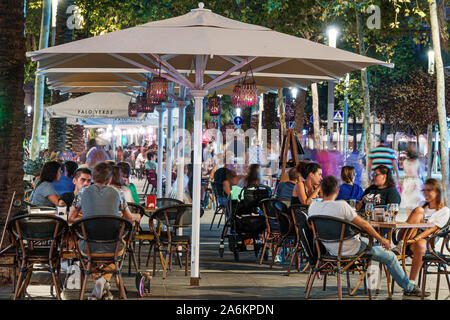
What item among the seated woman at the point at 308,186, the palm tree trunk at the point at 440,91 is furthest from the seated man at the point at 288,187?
the palm tree trunk at the point at 440,91

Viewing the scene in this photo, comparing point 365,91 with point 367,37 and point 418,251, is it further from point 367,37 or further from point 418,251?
point 418,251

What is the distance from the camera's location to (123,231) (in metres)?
8.37

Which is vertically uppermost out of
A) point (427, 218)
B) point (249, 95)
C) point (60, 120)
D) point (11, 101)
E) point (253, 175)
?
point (60, 120)

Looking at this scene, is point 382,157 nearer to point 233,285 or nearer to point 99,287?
point 233,285

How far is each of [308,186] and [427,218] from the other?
8.54 feet

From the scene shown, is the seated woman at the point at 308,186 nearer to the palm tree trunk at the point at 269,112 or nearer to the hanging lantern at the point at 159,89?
the hanging lantern at the point at 159,89

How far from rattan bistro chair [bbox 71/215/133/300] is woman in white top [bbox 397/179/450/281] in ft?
11.8

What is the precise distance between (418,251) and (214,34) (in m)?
3.70

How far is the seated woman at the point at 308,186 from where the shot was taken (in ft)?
38.9

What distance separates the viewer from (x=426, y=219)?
9.81 m

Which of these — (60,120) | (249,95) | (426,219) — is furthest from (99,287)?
(60,120)

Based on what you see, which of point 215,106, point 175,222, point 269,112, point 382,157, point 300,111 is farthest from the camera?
point 300,111

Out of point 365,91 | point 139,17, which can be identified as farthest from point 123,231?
point 139,17
